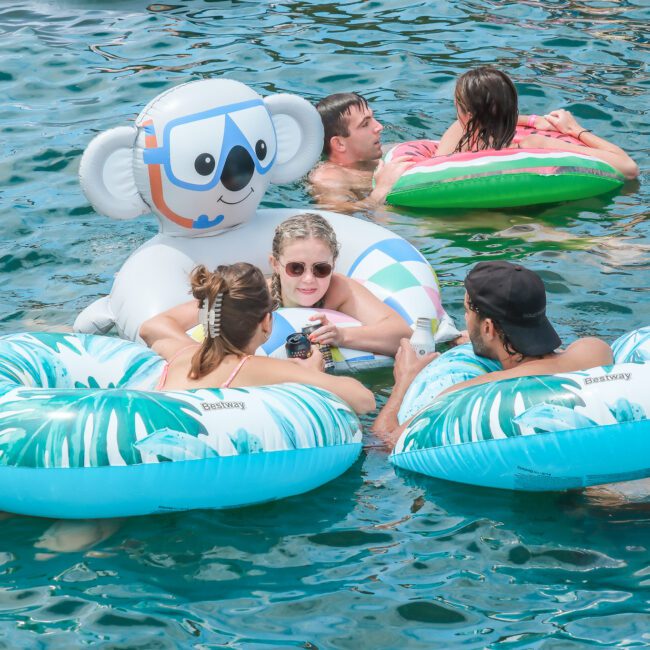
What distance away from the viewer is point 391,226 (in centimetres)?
782

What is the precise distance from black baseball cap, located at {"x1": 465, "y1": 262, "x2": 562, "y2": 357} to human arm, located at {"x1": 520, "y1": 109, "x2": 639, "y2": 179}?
126 inches

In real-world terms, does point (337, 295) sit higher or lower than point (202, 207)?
lower

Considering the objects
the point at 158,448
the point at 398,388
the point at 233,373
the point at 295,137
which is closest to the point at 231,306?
the point at 233,373

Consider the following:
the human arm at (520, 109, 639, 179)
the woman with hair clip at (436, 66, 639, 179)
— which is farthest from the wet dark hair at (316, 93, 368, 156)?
the human arm at (520, 109, 639, 179)

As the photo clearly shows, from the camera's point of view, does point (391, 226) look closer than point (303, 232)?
No

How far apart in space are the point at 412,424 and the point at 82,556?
1393 mm

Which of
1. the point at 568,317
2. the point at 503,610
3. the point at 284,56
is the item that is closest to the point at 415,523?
the point at 503,610

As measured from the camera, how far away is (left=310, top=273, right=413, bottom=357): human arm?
19.1 ft

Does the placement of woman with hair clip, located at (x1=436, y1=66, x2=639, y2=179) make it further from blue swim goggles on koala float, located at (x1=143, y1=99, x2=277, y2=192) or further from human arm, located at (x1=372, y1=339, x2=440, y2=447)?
human arm, located at (x1=372, y1=339, x2=440, y2=447)

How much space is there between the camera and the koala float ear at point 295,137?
22.1 ft

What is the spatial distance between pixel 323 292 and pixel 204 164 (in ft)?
2.91

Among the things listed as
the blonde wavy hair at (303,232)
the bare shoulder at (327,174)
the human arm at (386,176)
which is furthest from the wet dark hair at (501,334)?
the bare shoulder at (327,174)

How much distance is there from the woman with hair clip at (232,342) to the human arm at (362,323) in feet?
2.05

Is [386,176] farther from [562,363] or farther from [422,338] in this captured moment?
[562,363]
